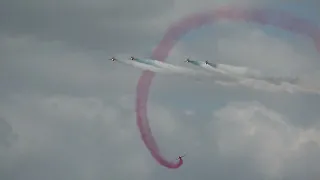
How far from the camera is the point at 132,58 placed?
568 ft

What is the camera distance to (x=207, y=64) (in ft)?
554

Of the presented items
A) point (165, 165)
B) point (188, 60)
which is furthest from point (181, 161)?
point (188, 60)

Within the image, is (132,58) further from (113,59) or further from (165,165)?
(165,165)

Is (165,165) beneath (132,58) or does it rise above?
beneath

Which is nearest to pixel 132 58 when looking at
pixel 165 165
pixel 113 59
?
pixel 113 59

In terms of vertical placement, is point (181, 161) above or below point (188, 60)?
below

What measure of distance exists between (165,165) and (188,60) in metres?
18.7

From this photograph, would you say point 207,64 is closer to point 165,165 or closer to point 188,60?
point 188,60

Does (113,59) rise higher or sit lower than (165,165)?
higher

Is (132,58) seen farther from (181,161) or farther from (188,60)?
(181,161)

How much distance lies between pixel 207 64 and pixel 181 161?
66.7 ft

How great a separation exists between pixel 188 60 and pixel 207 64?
3.96 meters

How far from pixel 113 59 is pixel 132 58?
4.41m

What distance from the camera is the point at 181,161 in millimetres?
178875
